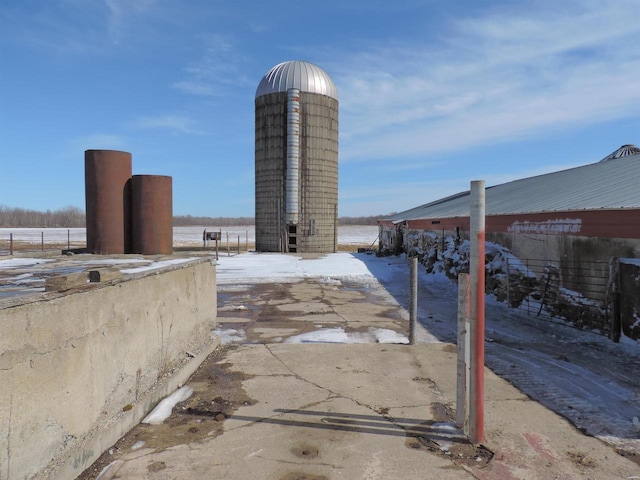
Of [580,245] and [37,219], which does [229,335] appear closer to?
[580,245]

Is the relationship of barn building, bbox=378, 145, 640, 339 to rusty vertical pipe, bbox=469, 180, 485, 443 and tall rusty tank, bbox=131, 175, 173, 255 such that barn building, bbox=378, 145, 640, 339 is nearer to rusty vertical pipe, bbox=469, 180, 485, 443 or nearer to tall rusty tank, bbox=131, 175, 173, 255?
rusty vertical pipe, bbox=469, 180, 485, 443

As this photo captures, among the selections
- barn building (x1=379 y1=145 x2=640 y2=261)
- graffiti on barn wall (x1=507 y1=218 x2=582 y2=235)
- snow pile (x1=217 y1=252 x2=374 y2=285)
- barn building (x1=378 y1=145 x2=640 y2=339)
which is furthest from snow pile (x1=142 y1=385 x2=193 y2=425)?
snow pile (x1=217 y1=252 x2=374 y2=285)

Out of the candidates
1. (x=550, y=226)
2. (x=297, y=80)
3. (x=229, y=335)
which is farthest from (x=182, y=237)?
(x=550, y=226)

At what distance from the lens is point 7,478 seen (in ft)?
9.25

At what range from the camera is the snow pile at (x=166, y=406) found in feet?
14.7

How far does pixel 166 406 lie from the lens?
4789 millimetres

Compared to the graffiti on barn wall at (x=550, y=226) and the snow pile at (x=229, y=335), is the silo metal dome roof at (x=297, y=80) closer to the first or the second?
the graffiti on barn wall at (x=550, y=226)

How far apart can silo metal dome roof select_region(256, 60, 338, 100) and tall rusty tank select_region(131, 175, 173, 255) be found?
2240 centimetres

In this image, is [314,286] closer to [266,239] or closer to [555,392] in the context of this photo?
[555,392]

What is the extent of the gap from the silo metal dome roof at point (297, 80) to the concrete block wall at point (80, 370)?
88.1 feet

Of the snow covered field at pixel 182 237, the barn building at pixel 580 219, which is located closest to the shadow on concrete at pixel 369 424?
the barn building at pixel 580 219

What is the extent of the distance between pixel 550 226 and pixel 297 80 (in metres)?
23.4

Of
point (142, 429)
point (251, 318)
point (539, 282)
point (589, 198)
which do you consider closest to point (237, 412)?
point (142, 429)

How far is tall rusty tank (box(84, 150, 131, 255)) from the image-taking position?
9195 millimetres
